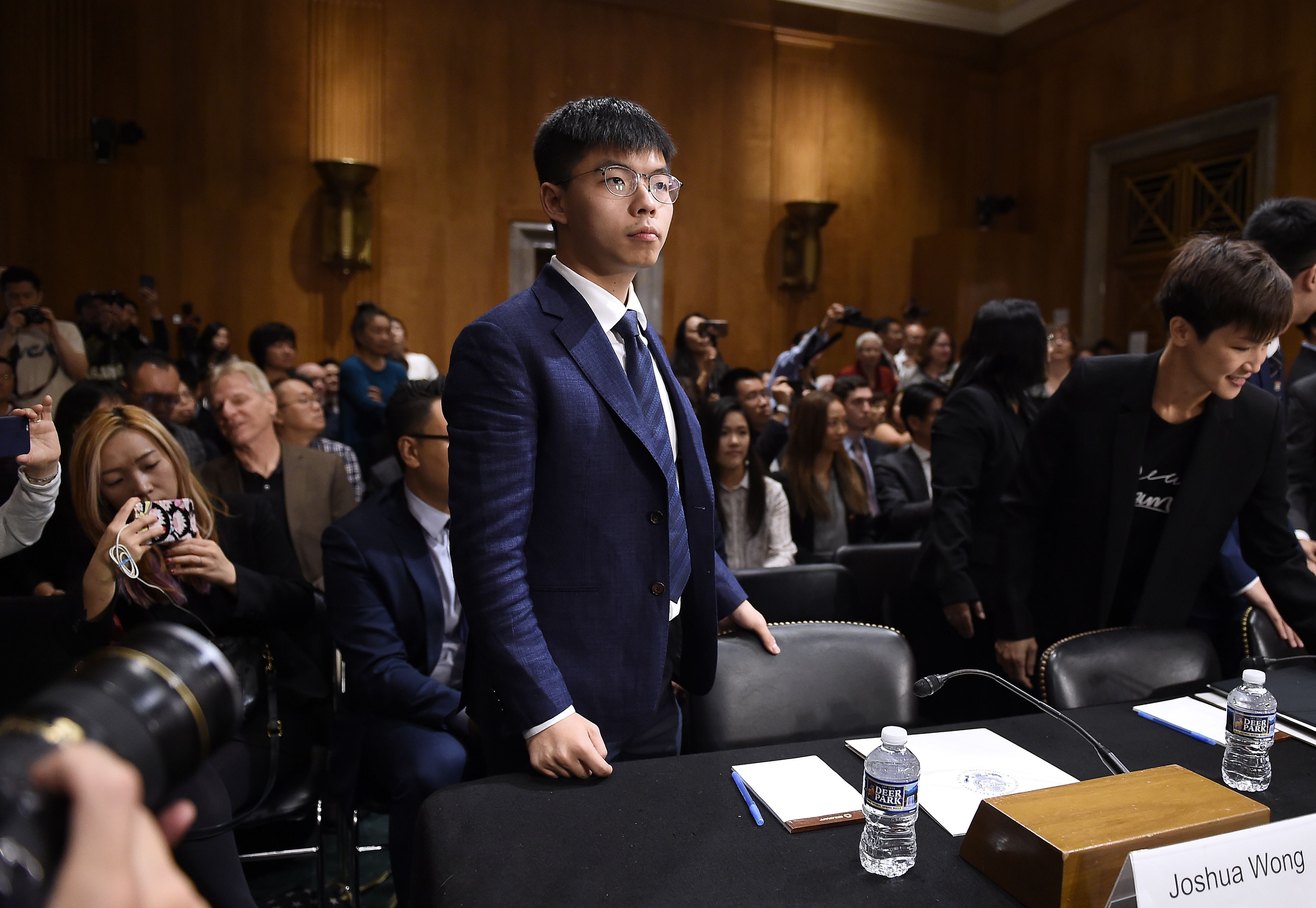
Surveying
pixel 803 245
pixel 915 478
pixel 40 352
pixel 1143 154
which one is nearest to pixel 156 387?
pixel 40 352

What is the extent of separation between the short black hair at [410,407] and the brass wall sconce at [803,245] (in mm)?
6143

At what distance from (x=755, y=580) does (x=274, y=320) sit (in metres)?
5.36

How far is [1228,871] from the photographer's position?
977 millimetres

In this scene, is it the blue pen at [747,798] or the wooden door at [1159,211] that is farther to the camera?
the wooden door at [1159,211]

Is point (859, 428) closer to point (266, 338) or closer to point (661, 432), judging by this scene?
point (661, 432)

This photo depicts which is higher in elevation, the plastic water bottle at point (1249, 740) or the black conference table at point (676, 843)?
the plastic water bottle at point (1249, 740)

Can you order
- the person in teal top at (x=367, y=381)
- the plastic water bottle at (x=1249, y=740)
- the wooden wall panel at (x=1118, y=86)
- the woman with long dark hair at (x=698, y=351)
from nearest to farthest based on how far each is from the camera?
the plastic water bottle at (x=1249, y=740) → the person in teal top at (x=367, y=381) → the woman with long dark hair at (x=698, y=351) → the wooden wall panel at (x=1118, y=86)

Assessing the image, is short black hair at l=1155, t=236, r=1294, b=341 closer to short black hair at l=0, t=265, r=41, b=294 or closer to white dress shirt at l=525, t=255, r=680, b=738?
white dress shirt at l=525, t=255, r=680, b=738

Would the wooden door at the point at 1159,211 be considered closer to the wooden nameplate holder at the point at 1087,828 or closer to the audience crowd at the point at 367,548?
the audience crowd at the point at 367,548

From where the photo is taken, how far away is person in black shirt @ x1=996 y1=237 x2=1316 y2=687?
1.87 m

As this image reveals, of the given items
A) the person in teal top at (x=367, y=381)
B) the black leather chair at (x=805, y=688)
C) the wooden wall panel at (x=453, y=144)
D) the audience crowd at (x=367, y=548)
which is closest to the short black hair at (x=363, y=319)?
the person in teal top at (x=367, y=381)

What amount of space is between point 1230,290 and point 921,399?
2.40 m

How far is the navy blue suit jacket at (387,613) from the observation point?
2.03 metres

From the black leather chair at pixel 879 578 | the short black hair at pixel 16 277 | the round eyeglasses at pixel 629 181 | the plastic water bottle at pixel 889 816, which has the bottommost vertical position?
the black leather chair at pixel 879 578
